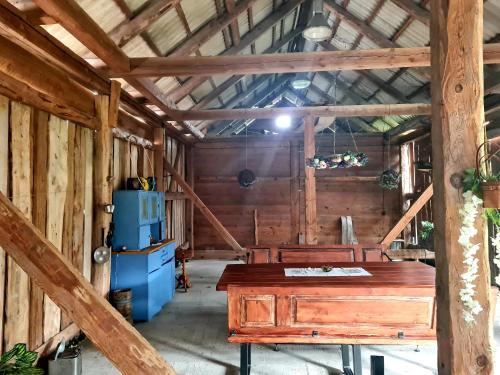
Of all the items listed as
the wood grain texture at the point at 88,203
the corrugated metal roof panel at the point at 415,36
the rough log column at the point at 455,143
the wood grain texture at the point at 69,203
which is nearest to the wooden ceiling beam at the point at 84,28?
the wood grain texture at the point at 69,203

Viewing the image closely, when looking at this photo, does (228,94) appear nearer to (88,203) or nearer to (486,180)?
(88,203)

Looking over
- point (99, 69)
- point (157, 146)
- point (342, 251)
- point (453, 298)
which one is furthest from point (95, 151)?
point (453, 298)

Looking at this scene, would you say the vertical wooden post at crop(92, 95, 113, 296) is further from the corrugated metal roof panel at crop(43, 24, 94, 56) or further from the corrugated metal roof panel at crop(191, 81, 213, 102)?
the corrugated metal roof panel at crop(191, 81, 213, 102)

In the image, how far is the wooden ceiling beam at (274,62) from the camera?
11.5 ft

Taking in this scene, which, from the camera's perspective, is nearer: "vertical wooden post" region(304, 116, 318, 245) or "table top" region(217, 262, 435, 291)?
"table top" region(217, 262, 435, 291)

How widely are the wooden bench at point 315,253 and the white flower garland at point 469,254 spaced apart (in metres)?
3.06

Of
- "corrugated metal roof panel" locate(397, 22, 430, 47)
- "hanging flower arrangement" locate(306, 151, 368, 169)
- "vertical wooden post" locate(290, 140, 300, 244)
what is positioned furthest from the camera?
"vertical wooden post" locate(290, 140, 300, 244)

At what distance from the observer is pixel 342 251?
452cm

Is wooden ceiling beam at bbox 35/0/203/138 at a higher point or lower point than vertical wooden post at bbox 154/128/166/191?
higher

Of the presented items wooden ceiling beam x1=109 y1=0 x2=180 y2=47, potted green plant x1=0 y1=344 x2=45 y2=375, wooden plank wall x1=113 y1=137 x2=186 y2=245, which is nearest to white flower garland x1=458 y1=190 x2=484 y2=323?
potted green plant x1=0 y1=344 x2=45 y2=375

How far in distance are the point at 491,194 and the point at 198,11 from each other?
13.9 ft

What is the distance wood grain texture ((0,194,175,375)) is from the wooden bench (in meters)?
3.16

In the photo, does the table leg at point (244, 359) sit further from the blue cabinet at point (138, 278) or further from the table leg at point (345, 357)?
the blue cabinet at point (138, 278)

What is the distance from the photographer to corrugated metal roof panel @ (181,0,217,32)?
414 centimetres
